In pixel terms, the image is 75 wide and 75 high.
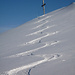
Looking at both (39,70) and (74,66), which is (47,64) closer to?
(39,70)

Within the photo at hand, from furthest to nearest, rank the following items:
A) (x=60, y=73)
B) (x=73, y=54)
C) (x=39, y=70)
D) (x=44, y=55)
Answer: (x=44, y=55), (x=73, y=54), (x=39, y=70), (x=60, y=73)

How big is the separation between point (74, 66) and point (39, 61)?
0.40 meters

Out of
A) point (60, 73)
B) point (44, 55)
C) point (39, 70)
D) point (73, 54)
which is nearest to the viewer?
point (60, 73)

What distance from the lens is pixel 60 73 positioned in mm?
904

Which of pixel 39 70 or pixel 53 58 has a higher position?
pixel 53 58

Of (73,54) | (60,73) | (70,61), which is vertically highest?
(73,54)

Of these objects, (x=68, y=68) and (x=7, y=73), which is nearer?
(x=68, y=68)

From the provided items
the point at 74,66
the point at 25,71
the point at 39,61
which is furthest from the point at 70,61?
the point at 25,71

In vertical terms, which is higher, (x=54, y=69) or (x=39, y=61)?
(x=39, y=61)

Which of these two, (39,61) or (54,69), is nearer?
(54,69)

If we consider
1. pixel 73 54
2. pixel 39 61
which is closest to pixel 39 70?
pixel 39 61

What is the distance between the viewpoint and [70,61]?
104 centimetres

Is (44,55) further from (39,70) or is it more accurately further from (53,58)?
(39,70)

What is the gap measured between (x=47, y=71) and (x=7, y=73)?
0.39m
